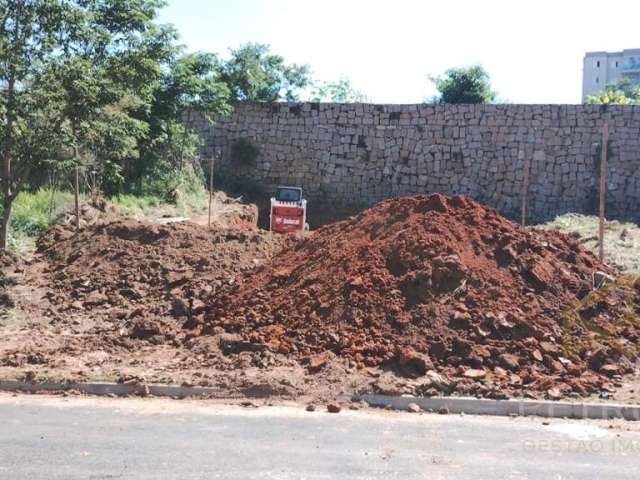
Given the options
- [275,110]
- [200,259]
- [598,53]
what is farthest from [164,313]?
[598,53]

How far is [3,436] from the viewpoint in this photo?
251 inches

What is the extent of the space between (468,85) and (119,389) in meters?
25.6

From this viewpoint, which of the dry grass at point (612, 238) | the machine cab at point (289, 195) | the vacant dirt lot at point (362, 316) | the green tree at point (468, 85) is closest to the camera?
the vacant dirt lot at point (362, 316)

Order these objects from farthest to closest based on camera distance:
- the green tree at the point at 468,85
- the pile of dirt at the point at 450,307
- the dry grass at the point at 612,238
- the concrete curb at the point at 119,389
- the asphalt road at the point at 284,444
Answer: the green tree at the point at 468,85 → the dry grass at the point at 612,238 → the pile of dirt at the point at 450,307 → the concrete curb at the point at 119,389 → the asphalt road at the point at 284,444

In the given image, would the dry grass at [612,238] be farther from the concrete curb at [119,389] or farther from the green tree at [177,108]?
the green tree at [177,108]

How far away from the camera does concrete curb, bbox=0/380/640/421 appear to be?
743cm

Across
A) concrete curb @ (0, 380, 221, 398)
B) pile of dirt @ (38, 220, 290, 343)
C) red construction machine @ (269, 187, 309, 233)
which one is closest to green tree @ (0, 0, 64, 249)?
pile of dirt @ (38, 220, 290, 343)

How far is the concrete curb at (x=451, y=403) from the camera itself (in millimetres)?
7430

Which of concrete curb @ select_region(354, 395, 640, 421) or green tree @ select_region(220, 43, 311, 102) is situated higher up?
green tree @ select_region(220, 43, 311, 102)

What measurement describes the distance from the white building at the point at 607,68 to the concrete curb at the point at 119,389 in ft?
323

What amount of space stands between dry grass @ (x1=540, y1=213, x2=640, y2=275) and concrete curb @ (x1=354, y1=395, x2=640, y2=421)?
585cm

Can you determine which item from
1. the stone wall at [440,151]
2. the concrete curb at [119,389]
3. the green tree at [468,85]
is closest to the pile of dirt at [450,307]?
the concrete curb at [119,389]

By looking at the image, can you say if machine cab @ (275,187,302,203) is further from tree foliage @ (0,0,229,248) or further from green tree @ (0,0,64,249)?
green tree @ (0,0,64,249)

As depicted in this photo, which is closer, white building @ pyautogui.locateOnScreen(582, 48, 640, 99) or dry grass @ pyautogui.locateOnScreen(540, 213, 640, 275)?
dry grass @ pyautogui.locateOnScreen(540, 213, 640, 275)
